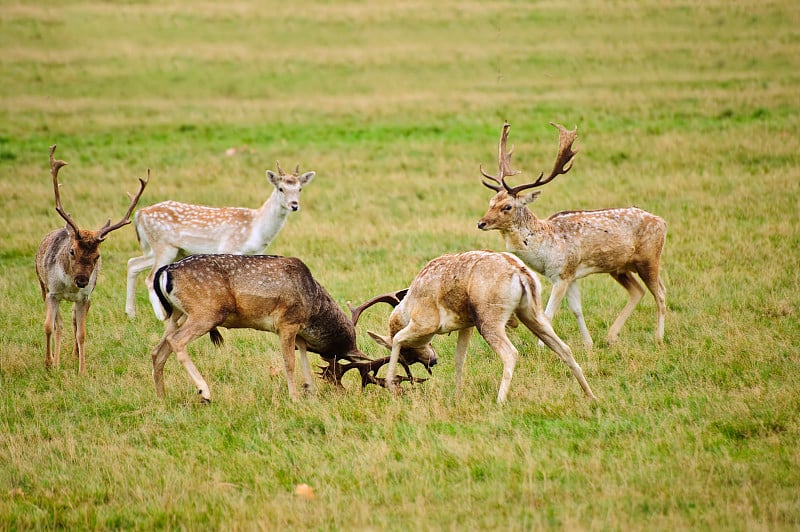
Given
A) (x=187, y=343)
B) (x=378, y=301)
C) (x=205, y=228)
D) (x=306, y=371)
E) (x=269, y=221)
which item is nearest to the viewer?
(x=187, y=343)

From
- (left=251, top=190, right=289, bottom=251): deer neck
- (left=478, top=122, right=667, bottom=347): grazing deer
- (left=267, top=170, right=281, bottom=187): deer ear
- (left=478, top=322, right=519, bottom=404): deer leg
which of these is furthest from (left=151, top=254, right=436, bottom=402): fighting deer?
(left=267, top=170, right=281, bottom=187): deer ear

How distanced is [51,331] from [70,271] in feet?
2.07

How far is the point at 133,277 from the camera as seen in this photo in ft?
36.8

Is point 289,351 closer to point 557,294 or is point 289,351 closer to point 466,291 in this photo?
point 466,291

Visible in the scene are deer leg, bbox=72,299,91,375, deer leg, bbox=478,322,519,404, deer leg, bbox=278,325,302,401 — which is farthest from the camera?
deer leg, bbox=72,299,91,375

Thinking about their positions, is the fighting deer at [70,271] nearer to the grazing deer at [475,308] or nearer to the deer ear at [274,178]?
the deer ear at [274,178]

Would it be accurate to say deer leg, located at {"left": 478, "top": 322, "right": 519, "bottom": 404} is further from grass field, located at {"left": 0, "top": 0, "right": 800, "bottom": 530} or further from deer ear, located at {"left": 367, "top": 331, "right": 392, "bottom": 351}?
deer ear, located at {"left": 367, "top": 331, "right": 392, "bottom": 351}

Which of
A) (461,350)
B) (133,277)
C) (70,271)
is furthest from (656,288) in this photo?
(133,277)

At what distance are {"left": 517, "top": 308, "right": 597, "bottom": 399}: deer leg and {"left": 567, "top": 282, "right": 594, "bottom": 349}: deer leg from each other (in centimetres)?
150

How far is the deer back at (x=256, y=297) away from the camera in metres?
7.76

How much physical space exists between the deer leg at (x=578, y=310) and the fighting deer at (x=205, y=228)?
350 cm

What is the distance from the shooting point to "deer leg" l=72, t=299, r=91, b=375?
8828mm

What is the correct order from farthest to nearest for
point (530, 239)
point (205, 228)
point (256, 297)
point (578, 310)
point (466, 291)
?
point (205, 228) < point (578, 310) < point (530, 239) < point (256, 297) < point (466, 291)

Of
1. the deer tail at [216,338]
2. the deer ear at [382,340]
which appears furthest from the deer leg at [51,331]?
the deer ear at [382,340]
